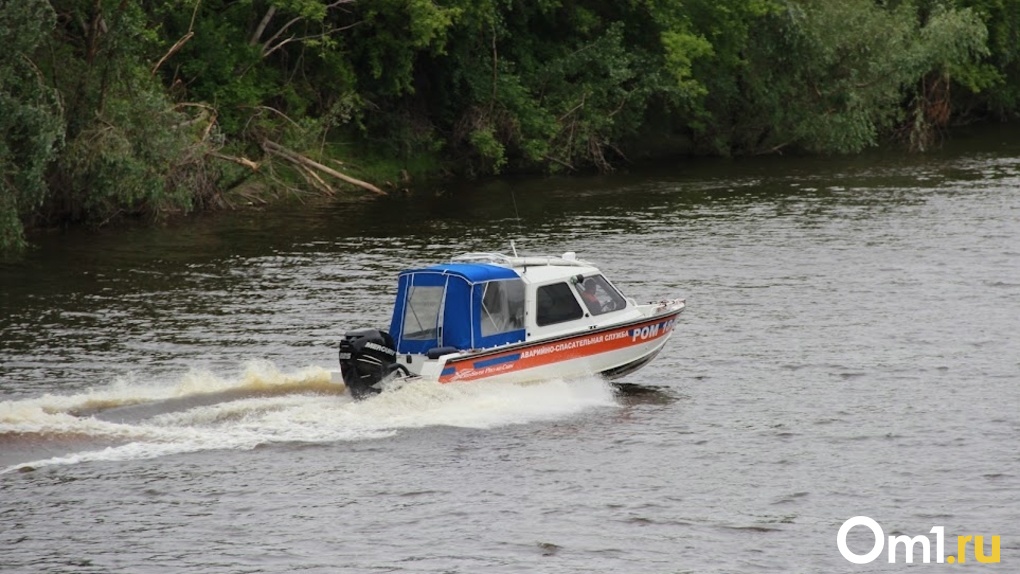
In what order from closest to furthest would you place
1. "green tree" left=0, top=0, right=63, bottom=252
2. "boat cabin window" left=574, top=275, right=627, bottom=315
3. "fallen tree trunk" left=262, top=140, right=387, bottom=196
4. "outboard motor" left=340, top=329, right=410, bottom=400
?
"outboard motor" left=340, top=329, right=410, bottom=400 → "boat cabin window" left=574, top=275, right=627, bottom=315 → "green tree" left=0, top=0, right=63, bottom=252 → "fallen tree trunk" left=262, top=140, right=387, bottom=196

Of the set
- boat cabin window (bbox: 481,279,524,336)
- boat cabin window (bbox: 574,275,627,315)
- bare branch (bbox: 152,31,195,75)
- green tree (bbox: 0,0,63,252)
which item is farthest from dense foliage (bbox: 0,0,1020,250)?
boat cabin window (bbox: 574,275,627,315)

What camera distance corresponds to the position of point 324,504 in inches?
720

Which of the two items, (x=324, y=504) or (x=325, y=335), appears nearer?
(x=324, y=504)

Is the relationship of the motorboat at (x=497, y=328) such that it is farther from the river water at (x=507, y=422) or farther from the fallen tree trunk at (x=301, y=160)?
the fallen tree trunk at (x=301, y=160)

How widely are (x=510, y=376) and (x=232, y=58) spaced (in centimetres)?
2629

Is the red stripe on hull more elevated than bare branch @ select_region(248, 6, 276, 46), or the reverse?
bare branch @ select_region(248, 6, 276, 46)

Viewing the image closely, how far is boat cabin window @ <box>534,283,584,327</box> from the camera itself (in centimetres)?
→ 2302

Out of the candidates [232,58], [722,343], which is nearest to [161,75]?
[232,58]

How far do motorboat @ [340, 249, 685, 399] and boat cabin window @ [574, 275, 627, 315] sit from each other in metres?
0.02

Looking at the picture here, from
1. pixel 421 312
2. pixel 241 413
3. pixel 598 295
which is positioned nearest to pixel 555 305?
pixel 598 295

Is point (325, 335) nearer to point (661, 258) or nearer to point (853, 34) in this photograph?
point (661, 258)

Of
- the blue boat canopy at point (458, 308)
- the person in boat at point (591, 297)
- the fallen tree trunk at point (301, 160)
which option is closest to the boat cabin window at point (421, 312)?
the blue boat canopy at point (458, 308)

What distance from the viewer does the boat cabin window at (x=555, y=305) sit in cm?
2302

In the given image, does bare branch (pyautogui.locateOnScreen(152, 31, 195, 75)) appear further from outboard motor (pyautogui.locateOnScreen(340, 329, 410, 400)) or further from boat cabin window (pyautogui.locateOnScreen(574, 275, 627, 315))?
outboard motor (pyautogui.locateOnScreen(340, 329, 410, 400))
